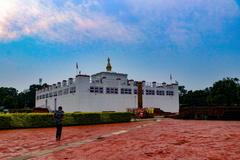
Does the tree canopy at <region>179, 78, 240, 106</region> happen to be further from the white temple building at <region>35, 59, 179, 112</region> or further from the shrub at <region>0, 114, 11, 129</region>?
the shrub at <region>0, 114, 11, 129</region>

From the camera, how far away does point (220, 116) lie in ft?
126

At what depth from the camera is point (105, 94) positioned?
57625mm

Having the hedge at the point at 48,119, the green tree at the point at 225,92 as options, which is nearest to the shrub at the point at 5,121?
the hedge at the point at 48,119

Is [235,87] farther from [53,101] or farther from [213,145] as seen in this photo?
[213,145]

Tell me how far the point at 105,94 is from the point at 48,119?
1171 inches

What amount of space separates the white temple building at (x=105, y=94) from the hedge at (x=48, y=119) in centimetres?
1983

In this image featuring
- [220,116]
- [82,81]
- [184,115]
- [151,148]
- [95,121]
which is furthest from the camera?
[82,81]

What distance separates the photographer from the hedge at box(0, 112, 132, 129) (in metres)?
25.3

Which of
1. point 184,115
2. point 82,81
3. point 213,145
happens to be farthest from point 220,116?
point 213,145

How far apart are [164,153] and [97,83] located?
47.0 metres

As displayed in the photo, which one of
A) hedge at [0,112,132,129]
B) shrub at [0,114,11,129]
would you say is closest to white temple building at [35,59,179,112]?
hedge at [0,112,132,129]

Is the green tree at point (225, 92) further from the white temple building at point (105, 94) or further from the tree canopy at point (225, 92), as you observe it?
the white temple building at point (105, 94)

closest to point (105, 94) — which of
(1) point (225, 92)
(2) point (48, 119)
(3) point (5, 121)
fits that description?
(1) point (225, 92)

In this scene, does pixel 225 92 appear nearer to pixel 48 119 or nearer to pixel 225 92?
pixel 225 92
